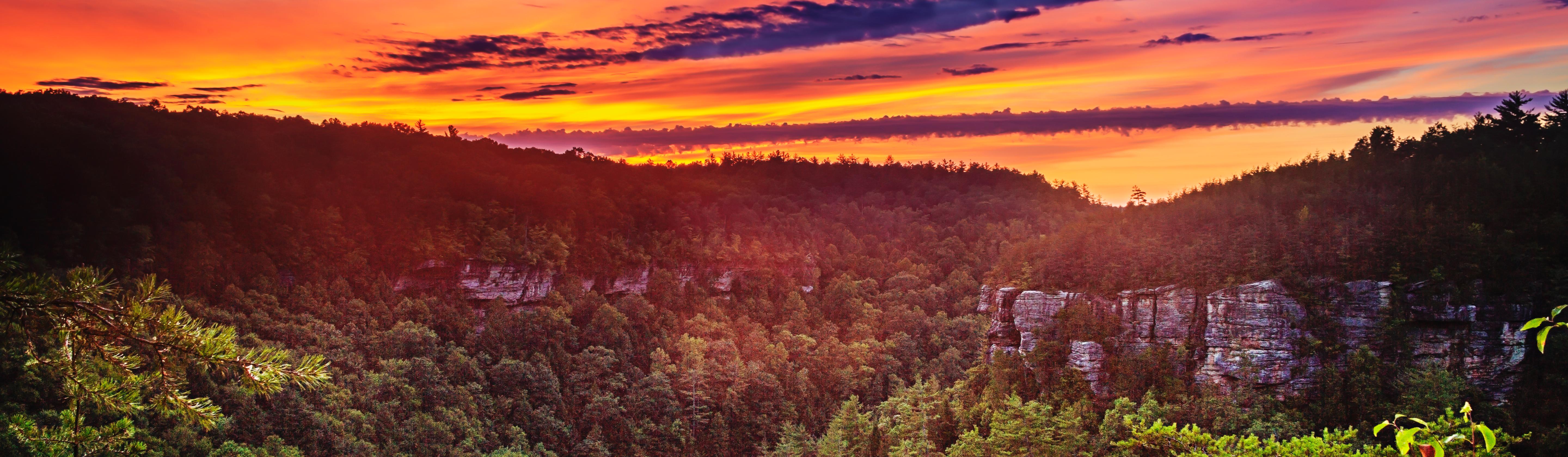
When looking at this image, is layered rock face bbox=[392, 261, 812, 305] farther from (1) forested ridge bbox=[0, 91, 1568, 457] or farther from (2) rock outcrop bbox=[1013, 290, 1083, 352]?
(2) rock outcrop bbox=[1013, 290, 1083, 352]

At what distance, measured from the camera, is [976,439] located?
39062 mm

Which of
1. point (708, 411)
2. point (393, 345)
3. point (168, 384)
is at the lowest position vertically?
point (708, 411)

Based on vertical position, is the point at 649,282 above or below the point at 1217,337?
below

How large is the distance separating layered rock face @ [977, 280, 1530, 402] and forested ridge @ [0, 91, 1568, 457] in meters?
0.84

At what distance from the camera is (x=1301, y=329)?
120 ft

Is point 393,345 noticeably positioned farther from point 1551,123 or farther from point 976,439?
point 1551,123

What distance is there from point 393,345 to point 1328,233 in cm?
6169

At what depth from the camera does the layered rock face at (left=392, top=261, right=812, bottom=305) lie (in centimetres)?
7638

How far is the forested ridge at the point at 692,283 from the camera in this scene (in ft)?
119

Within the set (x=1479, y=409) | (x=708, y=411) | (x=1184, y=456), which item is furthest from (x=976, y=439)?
(x=708, y=411)

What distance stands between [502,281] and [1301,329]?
214 feet

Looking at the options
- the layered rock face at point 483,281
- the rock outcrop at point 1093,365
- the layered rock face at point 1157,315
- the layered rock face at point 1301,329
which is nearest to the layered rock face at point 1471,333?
the layered rock face at point 1301,329

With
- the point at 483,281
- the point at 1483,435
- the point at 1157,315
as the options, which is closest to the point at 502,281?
the point at 483,281

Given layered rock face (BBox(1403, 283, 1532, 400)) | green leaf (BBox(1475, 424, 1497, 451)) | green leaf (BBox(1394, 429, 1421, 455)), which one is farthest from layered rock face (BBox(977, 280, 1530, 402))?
green leaf (BBox(1394, 429, 1421, 455))
